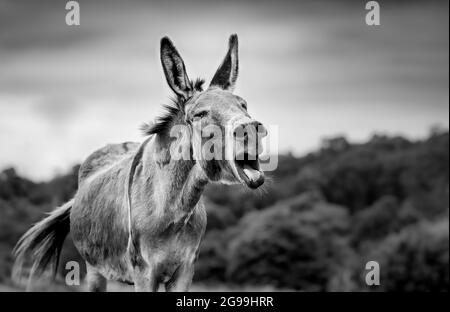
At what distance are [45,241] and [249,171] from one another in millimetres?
3309

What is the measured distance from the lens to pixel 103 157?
23.6 feet

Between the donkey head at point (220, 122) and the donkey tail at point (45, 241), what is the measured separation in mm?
2215

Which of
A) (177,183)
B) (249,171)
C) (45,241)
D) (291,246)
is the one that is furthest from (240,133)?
(291,246)

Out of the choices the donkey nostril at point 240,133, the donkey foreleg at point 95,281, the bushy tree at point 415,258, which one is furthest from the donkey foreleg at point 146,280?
the bushy tree at point 415,258

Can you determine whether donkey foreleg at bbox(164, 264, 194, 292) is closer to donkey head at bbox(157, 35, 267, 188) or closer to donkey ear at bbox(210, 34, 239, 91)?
donkey head at bbox(157, 35, 267, 188)

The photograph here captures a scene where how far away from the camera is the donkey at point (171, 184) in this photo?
16.4 feet

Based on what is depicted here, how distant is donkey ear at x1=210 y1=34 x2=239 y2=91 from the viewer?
5582 mm

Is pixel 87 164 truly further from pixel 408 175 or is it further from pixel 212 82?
pixel 408 175

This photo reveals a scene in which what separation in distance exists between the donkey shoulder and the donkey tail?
36 cm

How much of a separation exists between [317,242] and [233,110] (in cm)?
4659

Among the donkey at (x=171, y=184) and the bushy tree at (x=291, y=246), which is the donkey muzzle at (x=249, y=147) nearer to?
the donkey at (x=171, y=184)

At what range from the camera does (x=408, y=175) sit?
55.5m

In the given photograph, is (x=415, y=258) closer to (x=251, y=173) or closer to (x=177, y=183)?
(x=177, y=183)
